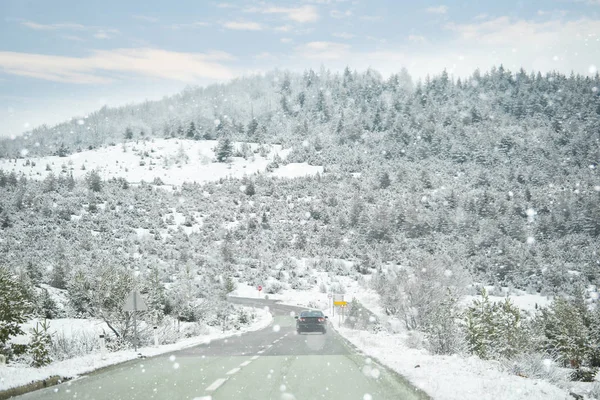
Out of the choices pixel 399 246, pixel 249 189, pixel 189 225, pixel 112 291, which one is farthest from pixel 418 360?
pixel 249 189

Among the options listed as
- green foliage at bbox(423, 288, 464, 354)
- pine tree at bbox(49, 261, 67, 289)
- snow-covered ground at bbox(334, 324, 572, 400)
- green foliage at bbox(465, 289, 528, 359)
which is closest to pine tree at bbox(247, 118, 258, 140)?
pine tree at bbox(49, 261, 67, 289)

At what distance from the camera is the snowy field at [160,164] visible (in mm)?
114312

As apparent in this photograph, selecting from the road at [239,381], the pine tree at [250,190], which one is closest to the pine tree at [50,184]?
the pine tree at [250,190]

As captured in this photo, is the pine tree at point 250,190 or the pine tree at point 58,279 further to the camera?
the pine tree at point 250,190

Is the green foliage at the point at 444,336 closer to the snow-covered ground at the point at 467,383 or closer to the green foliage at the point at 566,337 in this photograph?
the snow-covered ground at the point at 467,383

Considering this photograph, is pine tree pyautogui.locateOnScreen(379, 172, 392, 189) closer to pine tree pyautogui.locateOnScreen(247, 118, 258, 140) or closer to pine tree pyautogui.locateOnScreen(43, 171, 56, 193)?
pine tree pyautogui.locateOnScreen(247, 118, 258, 140)

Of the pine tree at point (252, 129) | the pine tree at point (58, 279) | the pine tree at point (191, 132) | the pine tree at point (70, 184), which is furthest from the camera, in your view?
the pine tree at point (252, 129)

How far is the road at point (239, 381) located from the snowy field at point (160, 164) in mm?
103037

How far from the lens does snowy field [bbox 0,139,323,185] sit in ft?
375

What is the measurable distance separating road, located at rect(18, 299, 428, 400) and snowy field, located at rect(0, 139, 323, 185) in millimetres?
103037

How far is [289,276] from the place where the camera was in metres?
74.6

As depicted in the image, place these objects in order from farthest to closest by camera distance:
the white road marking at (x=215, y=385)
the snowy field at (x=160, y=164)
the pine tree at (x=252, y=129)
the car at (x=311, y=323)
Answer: the pine tree at (x=252, y=129), the snowy field at (x=160, y=164), the car at (x=311, y=323), the white road marking at (x=215, y=385)

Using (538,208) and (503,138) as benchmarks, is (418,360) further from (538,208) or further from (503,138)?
(503,138)

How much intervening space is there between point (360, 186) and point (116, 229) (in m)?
54.0
